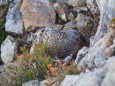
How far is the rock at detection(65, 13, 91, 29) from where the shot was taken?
10.3 meters

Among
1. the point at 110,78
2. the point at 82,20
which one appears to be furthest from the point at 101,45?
the point at 82,20

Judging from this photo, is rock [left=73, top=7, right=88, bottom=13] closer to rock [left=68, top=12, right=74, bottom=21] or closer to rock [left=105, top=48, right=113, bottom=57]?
rock [left=68, top=12, right=74, bottom=21]

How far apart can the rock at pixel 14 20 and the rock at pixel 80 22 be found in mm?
1707

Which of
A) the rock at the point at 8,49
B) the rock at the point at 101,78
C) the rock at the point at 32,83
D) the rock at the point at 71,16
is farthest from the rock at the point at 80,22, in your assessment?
the rock at the point at 101,78

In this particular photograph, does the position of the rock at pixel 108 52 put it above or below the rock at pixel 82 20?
above

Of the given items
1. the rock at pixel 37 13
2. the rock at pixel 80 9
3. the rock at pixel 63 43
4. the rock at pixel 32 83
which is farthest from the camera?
the rock at pixel 37 13

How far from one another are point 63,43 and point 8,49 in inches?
86.8

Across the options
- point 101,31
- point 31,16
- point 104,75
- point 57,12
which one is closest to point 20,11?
point 31,16

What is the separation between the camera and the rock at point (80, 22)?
10.3 meters

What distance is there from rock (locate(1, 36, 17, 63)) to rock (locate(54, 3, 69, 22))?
170 cm

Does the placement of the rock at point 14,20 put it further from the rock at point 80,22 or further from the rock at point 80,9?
the rock at point 80,9

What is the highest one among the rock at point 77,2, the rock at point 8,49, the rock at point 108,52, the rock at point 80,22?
the rock at point 108,52

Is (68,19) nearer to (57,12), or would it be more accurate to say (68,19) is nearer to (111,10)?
(57,12)

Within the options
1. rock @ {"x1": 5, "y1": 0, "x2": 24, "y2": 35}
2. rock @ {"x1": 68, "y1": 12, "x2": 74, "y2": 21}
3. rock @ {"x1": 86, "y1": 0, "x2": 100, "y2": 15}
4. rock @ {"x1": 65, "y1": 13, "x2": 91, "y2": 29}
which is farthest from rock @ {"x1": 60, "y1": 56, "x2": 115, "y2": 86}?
rock @ {"x1": 5, "y1": 0, "x2": 24, "y2": 35}
